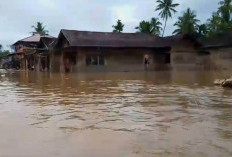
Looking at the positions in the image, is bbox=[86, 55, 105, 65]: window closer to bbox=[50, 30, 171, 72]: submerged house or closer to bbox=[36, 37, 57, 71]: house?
bbox=[50, 30, 171, 72]: submerged house

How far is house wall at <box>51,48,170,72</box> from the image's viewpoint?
30.7 metres

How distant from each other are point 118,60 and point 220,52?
987cm

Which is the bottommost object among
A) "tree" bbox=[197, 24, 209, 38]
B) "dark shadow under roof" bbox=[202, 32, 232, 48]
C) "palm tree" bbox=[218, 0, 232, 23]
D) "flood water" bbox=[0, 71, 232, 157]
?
"flood water" bbox=[0, 71, 232, 157]

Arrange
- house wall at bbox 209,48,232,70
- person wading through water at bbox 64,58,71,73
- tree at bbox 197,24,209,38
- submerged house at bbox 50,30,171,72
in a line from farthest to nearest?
tree at bbox 197,24,209,38 < house wall at bbox 209,48,232,70 < person wading through water at bbox 64,58,71,73 < submerged house at bbox 50,30,171,72

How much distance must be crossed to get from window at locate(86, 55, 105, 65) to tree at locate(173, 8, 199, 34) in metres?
19.9

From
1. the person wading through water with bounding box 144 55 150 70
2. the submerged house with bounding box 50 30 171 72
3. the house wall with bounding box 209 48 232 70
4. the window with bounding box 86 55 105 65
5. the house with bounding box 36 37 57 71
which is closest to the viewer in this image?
the submerged house with bounding box 50 30 171 72

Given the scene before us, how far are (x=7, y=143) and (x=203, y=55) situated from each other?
3314 cm

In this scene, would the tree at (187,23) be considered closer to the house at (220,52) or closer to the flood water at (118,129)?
the house at (220,52)

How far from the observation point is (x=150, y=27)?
5056cm

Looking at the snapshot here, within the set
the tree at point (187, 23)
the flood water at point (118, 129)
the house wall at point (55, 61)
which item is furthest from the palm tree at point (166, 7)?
the flood water at point (118, 129)

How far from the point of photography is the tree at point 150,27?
4941 cm

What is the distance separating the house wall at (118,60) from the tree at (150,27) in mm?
15041

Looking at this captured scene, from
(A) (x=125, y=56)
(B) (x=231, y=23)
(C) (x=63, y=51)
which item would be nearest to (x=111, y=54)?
(A) (x=125, y=56)

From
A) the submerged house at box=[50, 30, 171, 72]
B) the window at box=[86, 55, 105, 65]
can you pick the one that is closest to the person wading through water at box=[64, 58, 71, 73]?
the submerged house at box=[50, 30, 171, 72]
